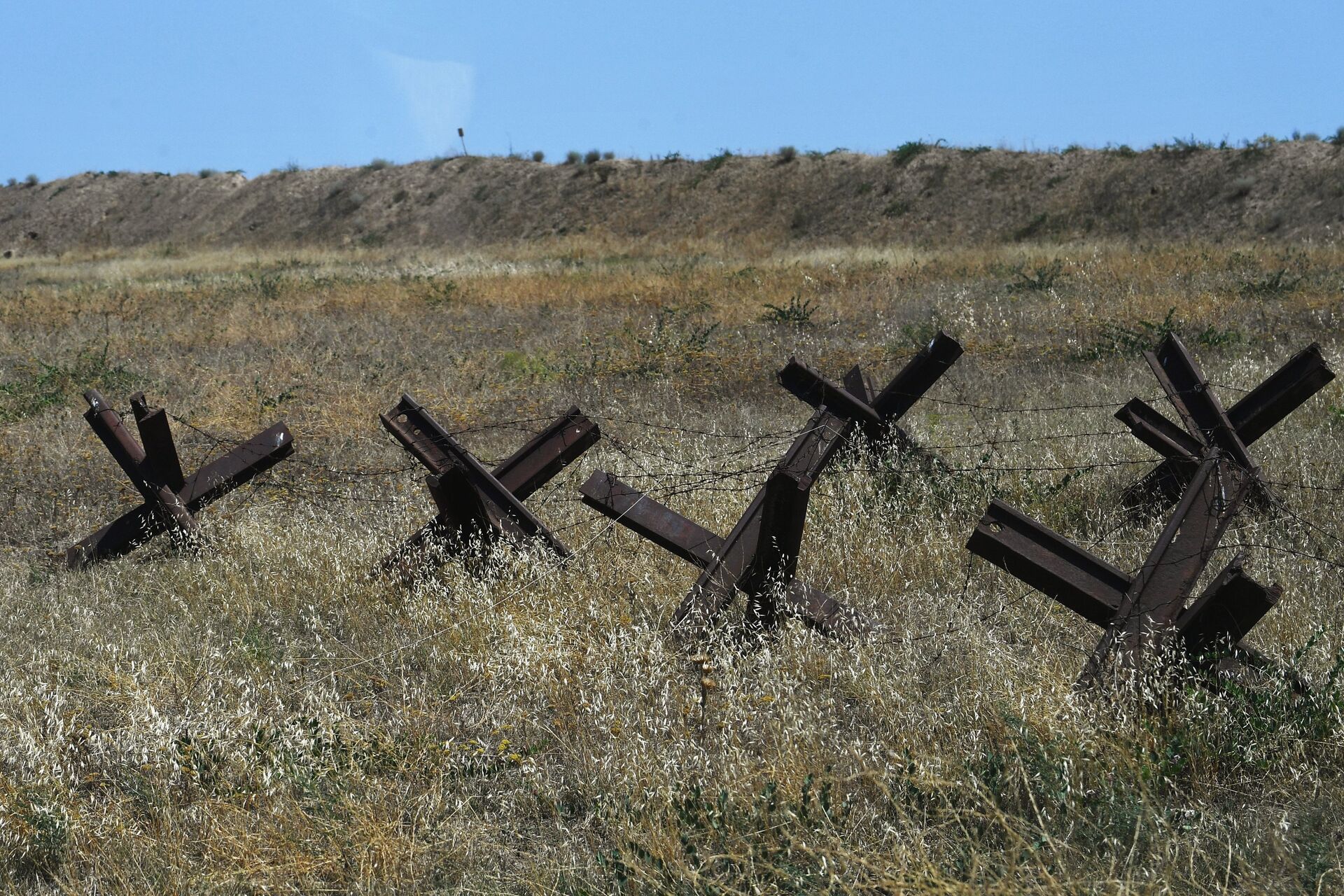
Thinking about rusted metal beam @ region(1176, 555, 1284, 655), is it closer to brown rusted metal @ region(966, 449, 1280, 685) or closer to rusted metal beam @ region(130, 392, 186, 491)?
brown rusted metal @ region(966, 449, 1280, 685)

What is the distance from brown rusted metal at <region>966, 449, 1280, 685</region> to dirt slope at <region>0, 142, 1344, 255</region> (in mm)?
26031

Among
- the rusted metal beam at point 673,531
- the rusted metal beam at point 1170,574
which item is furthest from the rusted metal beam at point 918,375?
the rusted metal beam at point 1170,574

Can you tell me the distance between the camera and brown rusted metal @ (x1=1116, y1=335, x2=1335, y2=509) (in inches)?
200

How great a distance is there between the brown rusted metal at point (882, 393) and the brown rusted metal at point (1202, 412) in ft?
3.67

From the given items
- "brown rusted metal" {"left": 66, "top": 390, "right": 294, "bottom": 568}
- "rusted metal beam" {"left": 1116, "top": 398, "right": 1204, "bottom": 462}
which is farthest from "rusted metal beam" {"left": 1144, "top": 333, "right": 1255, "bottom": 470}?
"brown rusted metal" {"left": 66, "top": 390, "right": 294, "bottom": 568}

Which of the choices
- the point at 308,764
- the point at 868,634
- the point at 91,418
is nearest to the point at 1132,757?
the point at 868,634

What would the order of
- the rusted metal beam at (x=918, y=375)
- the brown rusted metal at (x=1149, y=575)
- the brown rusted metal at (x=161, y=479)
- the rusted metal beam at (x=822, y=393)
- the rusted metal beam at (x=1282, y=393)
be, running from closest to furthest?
the brown rusted metal at (x=1149, y=575), the rusted metal beam at (x=1282, y=393), the rusted metal beam at (x=822, y=393), the rusted metal beam at (x=918, y=375), the brown rusted metal at (x=161, y=479)

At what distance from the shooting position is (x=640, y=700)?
3840mm

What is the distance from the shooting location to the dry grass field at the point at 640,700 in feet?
10.00

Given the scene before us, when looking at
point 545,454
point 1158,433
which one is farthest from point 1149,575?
point 545,454

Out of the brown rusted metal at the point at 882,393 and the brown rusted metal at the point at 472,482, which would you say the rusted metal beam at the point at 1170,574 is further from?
the brown rusted metal at the point at 472,482

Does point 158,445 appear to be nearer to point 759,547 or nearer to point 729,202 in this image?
point 759,547

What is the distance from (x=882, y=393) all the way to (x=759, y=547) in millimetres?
1908

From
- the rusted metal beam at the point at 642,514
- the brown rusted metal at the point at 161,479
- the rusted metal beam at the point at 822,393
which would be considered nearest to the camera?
the rusted metal beam at the point at 642,514
